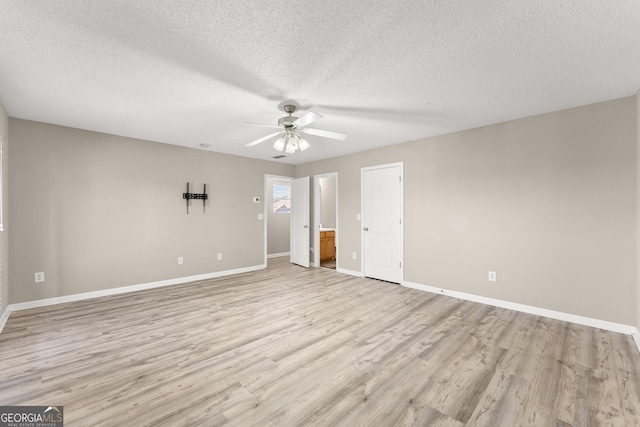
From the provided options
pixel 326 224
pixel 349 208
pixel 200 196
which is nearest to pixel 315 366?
pixel 349 208

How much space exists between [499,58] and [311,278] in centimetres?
428

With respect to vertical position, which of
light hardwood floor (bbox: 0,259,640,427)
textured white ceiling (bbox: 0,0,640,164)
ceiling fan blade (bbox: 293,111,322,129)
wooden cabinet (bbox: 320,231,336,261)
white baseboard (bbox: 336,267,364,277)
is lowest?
light hardwood floor (bbox: 0,259,640,427)

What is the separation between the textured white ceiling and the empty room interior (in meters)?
0.02

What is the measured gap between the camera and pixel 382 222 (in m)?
5.05

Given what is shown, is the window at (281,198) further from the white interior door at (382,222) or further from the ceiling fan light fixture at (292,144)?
the ceiling fan light fixture at (292,144)

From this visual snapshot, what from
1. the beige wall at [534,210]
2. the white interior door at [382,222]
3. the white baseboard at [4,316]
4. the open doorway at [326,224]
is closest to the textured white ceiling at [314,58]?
the beige wall at [534,210]

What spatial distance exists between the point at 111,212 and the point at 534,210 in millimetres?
5987

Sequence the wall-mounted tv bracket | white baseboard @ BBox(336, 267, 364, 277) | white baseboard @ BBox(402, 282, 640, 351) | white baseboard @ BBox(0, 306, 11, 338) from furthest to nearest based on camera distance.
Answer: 1. white baseboard @ BBox(336, 267, 364, 277)
2. the wall-mounted tv bracket
3. white baseboard @ BBox(0, 306, 11, 338)
4. white baseboard @ BBox(402, 282, 640, 351)

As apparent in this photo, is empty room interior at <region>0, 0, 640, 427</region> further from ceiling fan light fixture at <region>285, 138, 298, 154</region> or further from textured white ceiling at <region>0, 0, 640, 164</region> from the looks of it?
ceiling fan light fixture at <region>285, 138, 298, 154</region>

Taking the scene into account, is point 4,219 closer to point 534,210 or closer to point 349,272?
point 349,272

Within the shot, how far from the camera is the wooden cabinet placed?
6887 millimetres

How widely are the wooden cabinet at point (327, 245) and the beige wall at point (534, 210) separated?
8.57 ft

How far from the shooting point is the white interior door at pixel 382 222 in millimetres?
4828

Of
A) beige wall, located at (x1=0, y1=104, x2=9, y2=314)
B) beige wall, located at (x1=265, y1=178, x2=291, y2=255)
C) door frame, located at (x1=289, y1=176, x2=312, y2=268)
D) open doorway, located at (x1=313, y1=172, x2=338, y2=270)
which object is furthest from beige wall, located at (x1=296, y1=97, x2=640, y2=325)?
beige wall, located at (x1=0, y1=104, x2=9, y2=314)
